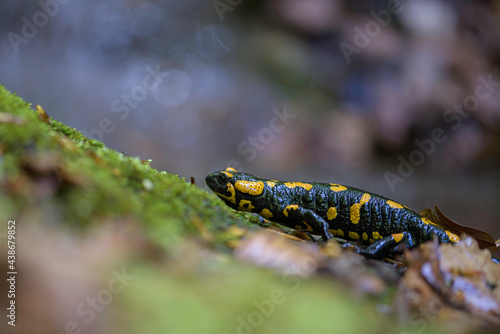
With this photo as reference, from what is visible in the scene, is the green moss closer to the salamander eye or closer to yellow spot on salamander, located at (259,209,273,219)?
the salamander eye

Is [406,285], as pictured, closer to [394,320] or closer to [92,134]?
[394,320]

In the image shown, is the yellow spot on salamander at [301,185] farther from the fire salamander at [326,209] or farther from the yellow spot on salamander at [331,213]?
the yellow spot on salamander at [331,213]

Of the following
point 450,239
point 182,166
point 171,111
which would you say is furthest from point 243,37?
point 450,239

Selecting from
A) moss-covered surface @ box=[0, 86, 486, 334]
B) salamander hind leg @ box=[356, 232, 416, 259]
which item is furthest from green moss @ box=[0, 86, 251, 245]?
salamander hind leg @ box=[356, 232, 416, 259]

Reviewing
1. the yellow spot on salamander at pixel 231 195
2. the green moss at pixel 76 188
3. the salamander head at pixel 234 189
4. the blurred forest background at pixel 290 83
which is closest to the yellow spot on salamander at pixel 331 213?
the salamander head at pixel 234 189

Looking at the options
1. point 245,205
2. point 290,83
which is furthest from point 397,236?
point 290,83

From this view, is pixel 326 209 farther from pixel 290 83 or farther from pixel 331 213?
pixel 290 83
